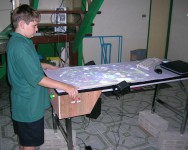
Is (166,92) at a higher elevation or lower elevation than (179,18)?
lower

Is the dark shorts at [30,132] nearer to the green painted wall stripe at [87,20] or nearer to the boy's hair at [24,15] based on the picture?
the boy's hair at [24,15]

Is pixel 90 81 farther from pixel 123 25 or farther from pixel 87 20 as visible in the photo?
pixel 123 25

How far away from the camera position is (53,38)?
3.13 metres

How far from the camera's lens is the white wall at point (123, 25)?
188 inches

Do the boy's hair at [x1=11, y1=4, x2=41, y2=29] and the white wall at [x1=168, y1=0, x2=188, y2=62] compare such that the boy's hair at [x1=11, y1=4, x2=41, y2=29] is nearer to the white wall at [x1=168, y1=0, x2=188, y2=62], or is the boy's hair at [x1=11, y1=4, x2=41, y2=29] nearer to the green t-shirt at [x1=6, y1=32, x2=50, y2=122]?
the green t-shirt at [x1=6, y1=32, x2=50, y2=122]

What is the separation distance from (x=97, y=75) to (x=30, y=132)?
2.49 ft

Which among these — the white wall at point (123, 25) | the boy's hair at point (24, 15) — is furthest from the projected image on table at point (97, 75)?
the white wall at point (123, 25)

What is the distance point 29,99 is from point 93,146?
1.09m

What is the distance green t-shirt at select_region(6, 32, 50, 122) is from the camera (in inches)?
55.4

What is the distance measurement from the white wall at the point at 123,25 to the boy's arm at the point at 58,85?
10.8ft

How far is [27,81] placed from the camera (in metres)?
1.50

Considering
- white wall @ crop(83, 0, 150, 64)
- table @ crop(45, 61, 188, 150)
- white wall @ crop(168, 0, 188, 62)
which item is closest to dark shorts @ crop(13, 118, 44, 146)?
table @ crop(45, 61, 188, 150)

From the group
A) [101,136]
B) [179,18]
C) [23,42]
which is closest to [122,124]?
[101,136]

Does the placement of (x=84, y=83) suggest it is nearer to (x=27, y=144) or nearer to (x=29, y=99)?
(x=29, y=99)
